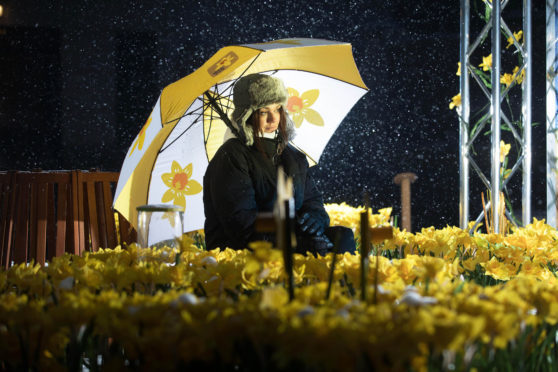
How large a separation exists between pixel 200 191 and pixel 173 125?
0.49m

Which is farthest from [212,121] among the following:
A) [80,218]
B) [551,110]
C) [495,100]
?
[551,110]

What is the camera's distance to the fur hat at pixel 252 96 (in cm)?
275

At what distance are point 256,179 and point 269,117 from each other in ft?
1.03

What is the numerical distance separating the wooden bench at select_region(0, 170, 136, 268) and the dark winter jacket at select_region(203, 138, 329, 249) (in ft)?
3.01

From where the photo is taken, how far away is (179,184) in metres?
3.58

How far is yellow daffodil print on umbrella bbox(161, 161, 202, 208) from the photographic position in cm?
351

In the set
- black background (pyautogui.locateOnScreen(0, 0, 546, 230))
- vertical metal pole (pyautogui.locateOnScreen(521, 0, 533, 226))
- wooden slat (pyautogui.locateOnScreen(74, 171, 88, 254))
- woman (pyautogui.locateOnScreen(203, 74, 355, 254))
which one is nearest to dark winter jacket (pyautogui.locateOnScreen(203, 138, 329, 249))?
woman (pyautogui.locateOnScreen(203, 74, 355, 254))

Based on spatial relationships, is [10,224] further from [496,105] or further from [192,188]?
[496,105]

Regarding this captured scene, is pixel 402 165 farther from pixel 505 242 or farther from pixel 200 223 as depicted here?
pixel 505 242

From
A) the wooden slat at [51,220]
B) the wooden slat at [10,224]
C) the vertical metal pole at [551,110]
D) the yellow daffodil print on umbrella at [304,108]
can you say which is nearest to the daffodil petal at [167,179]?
the wooden slat at [51,220]

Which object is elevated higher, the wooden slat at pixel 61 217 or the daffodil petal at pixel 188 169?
the daffodil petal at pixel 188 169

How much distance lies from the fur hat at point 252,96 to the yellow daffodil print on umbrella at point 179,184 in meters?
0.84

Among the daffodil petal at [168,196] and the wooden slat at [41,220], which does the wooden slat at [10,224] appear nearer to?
the wooden slat at [41,220]

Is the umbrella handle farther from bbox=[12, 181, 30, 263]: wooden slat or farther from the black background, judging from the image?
the black background
